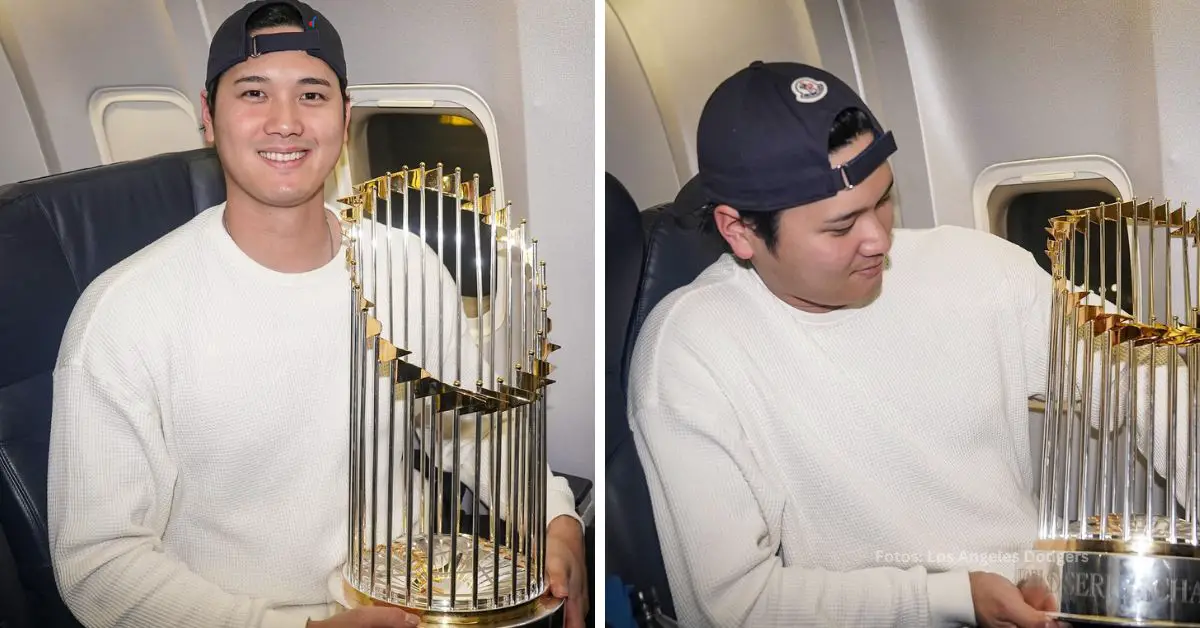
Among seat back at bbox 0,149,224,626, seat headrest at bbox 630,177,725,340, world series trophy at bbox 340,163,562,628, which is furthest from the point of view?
seat headrest at bbox 630,177,725,340

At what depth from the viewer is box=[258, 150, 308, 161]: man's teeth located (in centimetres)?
159

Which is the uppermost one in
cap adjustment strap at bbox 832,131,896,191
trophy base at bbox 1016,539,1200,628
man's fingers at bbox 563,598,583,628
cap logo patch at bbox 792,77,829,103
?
cap logo patch at bbox 792,77,829,103

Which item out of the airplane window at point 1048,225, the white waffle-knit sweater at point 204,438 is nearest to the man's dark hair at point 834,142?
the airplane window at point 1048,225

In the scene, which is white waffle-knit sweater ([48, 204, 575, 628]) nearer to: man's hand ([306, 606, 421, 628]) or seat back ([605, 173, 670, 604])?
man's hand ([306, 606, 421, 628])

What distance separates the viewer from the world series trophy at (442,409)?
162cm

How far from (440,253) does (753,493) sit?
1.99 feet

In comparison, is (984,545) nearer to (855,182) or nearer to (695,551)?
(695,551)

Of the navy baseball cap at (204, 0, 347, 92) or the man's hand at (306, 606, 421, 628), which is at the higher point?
the navy baseball cap at (204, 0, 347, 92)

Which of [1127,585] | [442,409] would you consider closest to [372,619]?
[442,409]

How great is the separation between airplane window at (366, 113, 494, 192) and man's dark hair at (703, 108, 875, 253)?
16.6 inches

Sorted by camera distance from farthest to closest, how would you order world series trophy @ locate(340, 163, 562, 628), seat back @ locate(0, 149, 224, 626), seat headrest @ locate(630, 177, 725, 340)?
seat headrest @ locate(630, 177, 725, 340), world series trophy @ locate(340, 163, 562, 628), seat back @ locate(0, 149, 224, 626)

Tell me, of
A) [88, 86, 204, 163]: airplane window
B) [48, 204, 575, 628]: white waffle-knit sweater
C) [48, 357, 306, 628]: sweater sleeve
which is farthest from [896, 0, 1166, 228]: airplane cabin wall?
[48, 357, 306, 628]: sweater sleeve

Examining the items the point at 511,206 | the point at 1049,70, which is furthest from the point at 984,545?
the point at 511,206

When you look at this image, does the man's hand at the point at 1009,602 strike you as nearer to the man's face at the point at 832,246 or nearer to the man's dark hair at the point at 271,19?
the man's face at the point at 832,246
